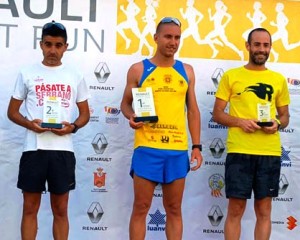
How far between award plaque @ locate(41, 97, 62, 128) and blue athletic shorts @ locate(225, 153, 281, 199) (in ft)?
4.43

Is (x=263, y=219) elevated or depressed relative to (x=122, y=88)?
depressed

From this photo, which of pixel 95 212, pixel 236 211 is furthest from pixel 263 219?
pixel 95 212

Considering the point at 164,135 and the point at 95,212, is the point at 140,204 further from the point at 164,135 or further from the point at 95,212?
the point at 95,212

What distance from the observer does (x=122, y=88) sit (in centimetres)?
460

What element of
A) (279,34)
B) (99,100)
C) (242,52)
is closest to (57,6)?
(99,100)

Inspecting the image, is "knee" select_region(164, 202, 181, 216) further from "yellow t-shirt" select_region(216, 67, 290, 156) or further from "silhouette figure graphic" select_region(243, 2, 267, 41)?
"silhouette figure graphic" select_region(243, 2, 267, 41)

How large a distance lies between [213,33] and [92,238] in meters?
2.07

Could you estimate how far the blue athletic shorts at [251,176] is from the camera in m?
4.00

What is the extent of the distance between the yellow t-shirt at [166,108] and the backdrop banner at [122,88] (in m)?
0.70

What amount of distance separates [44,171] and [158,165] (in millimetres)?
792

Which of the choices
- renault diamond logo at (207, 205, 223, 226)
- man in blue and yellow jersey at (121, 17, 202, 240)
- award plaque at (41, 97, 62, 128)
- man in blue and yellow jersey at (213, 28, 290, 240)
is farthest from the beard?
award plaque at (41, 97, 62, 128)

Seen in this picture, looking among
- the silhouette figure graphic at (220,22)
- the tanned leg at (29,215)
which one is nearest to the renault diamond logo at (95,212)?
the tanned leg at (29,215)

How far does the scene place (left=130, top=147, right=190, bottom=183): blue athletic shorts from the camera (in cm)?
379

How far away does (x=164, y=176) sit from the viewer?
12.5 ft
